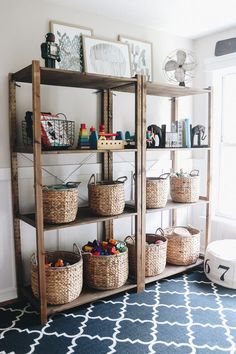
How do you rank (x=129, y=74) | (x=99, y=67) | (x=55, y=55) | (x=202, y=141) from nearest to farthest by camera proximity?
(x=55, y=55), (x=99, y=67), (x=129, y=74), (x=202, y=141)

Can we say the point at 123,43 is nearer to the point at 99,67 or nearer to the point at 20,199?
the point at 99,67

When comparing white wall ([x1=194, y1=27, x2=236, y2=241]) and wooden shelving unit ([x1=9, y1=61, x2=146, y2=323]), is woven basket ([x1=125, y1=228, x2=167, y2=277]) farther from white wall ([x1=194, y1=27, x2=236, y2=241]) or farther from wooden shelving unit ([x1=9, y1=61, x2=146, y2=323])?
white wall ([x1=194, y1=27, x2=236, y2=241])

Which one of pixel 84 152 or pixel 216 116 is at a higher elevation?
pixel 216 116

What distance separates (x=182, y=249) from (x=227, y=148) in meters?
1.16

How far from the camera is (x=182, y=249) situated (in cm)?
316

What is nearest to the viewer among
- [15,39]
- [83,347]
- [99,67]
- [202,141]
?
[83,347]

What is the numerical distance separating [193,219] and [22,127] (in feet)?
7.07

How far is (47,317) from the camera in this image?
2.39 meters

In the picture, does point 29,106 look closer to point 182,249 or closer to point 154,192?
point 154,192

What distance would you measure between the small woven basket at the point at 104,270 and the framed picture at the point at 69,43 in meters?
1.52

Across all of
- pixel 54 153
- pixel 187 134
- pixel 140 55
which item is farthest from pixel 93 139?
pixel 140 55

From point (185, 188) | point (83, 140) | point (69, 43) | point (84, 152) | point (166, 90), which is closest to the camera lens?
point (84, 152)

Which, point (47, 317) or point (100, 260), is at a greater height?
point (100, 260)

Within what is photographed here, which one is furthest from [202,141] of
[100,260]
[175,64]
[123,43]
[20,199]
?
[20,199]
